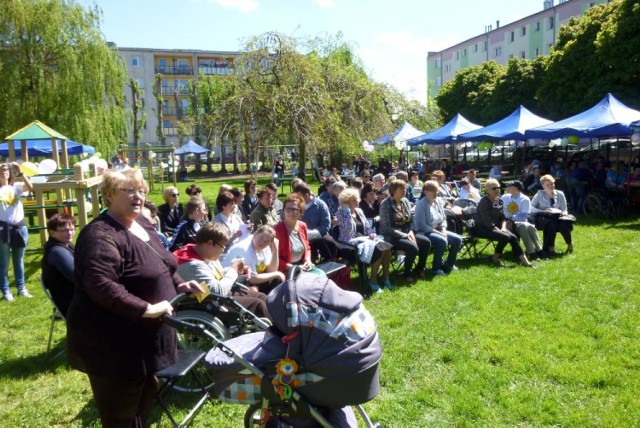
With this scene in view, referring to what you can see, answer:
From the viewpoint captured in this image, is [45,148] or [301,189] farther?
[45,148]

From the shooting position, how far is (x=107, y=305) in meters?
2.31

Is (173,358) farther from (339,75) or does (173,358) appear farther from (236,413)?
(339,75)

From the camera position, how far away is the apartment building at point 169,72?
189 feet

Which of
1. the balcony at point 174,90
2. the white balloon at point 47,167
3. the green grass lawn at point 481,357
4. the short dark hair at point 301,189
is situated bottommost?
the green grass lawn at point 481,357

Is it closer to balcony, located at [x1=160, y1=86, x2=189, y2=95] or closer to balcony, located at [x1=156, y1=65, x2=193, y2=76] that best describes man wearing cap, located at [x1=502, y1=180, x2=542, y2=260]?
balcony, located at [x1=160, y1=86, x2=189, y2=95]

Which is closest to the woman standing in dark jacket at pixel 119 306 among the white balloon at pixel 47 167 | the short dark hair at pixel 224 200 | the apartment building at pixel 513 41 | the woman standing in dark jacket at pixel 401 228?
the short dark hair at pixel 224 200

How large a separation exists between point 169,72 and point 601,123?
53833 mm

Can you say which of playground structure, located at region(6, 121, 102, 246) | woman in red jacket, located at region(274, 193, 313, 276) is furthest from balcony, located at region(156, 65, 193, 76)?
woman in red jacket, located at region(274, 193, 313, 276)

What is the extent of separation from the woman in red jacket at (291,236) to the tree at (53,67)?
45.5ft

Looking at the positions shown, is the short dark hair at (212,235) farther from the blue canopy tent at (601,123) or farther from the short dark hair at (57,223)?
the blue canopy tent at (601,123)

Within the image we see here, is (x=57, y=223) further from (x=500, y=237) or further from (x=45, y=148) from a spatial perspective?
(x=45, y=148)

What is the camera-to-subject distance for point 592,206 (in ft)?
39.8

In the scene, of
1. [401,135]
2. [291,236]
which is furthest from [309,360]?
[401,135]

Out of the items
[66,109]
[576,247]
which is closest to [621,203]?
[576,247]
